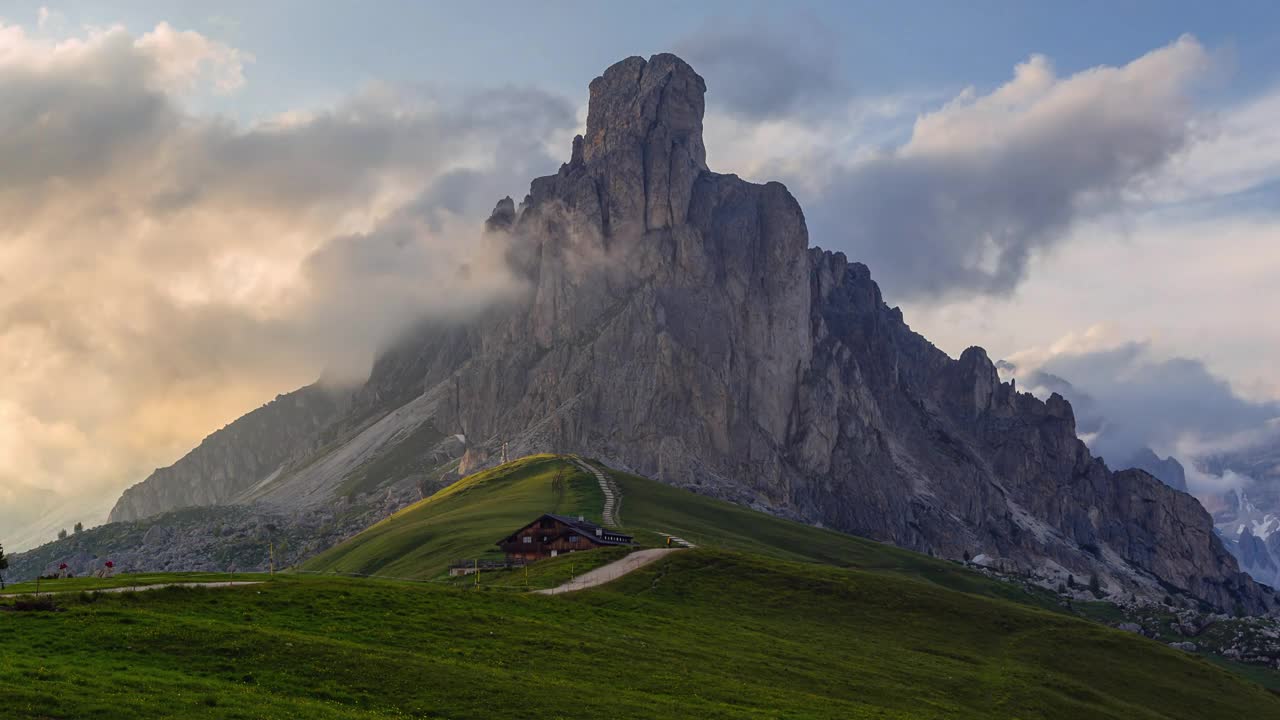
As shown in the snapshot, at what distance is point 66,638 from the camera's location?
54.4 metres

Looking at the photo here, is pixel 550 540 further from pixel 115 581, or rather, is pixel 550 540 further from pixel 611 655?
pixel 611 655

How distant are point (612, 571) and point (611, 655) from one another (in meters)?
50.0

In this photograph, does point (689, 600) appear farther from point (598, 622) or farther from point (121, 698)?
point (121, 698)

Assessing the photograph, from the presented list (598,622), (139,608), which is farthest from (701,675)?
(139,608)

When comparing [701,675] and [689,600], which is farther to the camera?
[689,600]

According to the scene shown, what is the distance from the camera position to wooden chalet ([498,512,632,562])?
149625mm

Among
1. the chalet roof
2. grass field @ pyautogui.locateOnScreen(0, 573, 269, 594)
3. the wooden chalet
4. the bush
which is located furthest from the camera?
the chalet roof

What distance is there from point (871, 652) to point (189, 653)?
59460mm

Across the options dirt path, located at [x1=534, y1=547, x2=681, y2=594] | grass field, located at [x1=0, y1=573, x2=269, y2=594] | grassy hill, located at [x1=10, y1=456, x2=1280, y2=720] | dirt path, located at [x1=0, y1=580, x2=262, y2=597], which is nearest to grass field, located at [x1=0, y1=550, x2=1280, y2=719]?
grassy hill, located at [x1=10, y1=456, x2=1280, y2=720]

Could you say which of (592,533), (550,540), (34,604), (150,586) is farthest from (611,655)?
(592,533)

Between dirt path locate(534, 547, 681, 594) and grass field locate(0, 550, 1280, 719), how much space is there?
2.85 metres

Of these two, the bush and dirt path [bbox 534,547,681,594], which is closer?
the bush

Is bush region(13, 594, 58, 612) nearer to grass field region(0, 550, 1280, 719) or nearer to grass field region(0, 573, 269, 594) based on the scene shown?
grass field region(0, 550, 1280, 719)

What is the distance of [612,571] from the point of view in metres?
122
